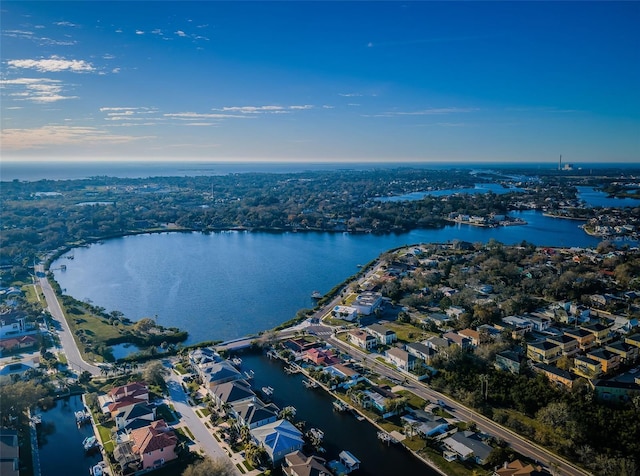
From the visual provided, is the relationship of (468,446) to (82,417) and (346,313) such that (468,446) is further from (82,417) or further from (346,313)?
(82,417)

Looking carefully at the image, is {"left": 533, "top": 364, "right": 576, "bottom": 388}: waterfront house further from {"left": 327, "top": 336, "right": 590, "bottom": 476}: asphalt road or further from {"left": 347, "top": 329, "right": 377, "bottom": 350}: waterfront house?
{"left": 347, "top": 329, "right": 377, "bottom": 350}: waterfront house

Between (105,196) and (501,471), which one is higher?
(105,196)

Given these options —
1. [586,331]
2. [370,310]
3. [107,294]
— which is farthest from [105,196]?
[586,331]

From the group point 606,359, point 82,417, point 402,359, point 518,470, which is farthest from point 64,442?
point 606,359

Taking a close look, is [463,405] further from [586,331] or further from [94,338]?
[94,338]

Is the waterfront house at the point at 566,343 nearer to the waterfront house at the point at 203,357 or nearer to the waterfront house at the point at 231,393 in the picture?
the waterfront house at the point at 231,393

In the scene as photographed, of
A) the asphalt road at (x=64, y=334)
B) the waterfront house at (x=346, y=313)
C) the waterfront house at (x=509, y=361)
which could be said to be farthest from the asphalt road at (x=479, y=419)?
the asphalt road at (x=64, y=334)
